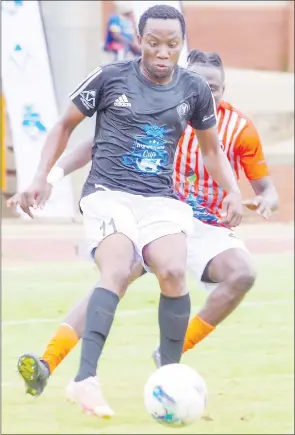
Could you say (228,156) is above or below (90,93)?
below

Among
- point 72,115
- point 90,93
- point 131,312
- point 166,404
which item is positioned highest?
point 90,93

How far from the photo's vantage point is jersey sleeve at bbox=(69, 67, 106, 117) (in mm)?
5980

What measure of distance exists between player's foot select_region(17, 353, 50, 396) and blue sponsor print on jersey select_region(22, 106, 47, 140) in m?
17.7

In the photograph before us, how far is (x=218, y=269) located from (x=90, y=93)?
2001mm

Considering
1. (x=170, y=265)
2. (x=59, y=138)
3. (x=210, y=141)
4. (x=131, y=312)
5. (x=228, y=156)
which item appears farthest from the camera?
(x=131, y=312)

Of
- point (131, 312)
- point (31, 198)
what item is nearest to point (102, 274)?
point (31, 198)

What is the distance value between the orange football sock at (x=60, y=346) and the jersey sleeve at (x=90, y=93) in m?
1.38

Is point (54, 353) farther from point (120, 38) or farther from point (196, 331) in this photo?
point (120, 38)

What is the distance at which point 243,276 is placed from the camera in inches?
295

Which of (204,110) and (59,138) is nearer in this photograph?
(59,138)

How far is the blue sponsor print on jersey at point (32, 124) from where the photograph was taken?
77.4 feet

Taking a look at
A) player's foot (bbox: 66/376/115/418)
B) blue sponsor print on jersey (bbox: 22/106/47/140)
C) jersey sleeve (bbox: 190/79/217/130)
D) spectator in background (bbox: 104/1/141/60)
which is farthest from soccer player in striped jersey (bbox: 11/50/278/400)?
spectator in background (bbox: 104/1/141/60)

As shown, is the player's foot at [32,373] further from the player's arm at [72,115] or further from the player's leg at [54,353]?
the player's arm at [72,115]

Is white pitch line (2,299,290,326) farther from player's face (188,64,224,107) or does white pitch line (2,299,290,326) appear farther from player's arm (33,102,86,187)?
player's arm (33,102,86,187)
